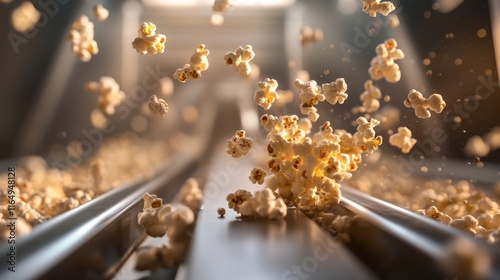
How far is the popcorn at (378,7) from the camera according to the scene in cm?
84

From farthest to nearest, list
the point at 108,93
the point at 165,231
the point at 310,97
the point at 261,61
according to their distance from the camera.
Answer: the point at 261,61 < the point at 108,93 < the point at 310,97 < the point at 165,231

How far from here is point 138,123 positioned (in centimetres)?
347

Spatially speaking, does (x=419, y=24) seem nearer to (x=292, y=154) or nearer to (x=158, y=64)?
(x=292, y=154)

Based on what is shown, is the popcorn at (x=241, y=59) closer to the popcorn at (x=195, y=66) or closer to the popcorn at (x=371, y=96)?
the popcorn at (x=195, y=66)

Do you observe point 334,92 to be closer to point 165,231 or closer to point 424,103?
point 424,103

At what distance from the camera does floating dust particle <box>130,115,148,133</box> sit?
342 cm

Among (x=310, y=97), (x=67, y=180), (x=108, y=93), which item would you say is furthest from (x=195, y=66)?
(x=67, y=180)

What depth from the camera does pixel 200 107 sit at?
410 centimetres

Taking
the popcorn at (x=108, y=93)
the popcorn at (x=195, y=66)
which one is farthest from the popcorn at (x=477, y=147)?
the popcorn at (x=108, y=93)

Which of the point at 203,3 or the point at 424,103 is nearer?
the point at 424,103

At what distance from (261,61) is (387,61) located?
309cm

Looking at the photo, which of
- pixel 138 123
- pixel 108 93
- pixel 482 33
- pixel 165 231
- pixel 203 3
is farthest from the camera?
pixel 203 3

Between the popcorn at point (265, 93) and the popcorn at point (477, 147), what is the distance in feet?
1.47

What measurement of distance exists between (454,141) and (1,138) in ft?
5.57
